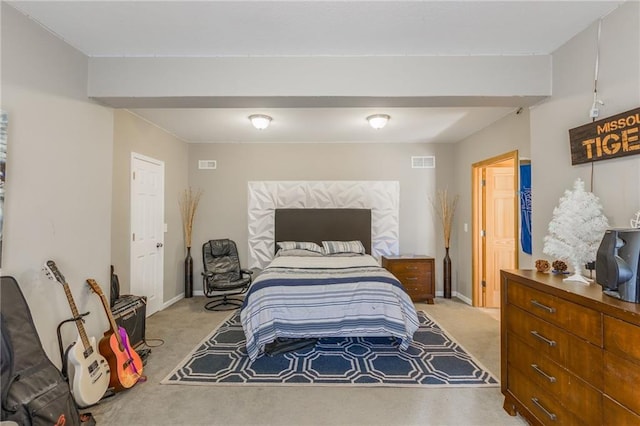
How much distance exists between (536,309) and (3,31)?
11.2 ft

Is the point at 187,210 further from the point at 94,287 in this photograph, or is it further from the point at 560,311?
the point at 560,311

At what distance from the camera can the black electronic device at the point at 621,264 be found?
1.40 metres

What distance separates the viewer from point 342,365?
2.84 m

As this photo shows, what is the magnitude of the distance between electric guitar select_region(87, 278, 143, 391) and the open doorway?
13.7 feet

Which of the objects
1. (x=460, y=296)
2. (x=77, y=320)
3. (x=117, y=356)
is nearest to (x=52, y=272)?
(x=77, y=320)

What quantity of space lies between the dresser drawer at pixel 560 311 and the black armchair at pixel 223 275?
3.49 m

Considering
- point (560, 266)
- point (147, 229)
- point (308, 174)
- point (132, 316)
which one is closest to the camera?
point (560, 266)

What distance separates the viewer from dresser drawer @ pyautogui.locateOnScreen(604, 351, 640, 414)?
1295 millimetres

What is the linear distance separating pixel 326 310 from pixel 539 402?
5.63 feet

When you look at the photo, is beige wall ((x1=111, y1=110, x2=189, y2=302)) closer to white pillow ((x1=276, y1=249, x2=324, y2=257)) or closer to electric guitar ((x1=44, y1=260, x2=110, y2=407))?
electric guitar ((x1=44, y1=260, x2=110, y2=407))

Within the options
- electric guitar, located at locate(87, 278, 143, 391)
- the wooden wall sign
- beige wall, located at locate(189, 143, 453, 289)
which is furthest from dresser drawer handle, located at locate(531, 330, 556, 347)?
beige wall, located at locate(189, 143, 453, 289)

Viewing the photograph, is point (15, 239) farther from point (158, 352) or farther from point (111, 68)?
point (158, 352)

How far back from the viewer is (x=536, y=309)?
1878mm

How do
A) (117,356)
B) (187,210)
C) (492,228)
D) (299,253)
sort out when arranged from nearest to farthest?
(117,356), (492,228), (299,253), (187,210)
